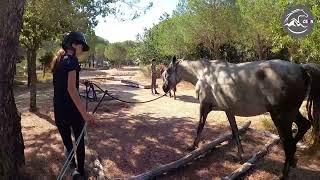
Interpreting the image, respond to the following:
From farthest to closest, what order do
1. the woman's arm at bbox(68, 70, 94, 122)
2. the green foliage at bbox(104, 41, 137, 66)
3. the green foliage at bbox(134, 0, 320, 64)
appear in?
the green foliage at bbox(104, 41, 137, 66) < the green foliage at bbox(134, 0, 320, 64) < the woman's arm at bbox(68, 70, 94, 122)

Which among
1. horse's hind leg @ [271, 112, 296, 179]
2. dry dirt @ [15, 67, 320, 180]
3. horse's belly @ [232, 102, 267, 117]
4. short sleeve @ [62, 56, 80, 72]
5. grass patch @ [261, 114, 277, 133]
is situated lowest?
dry dirt @ [15, 67, 320, 180]

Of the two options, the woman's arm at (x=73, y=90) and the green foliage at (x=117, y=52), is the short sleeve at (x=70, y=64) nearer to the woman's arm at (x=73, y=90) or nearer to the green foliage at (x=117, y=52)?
the woman's arm at (x=73, y=90)

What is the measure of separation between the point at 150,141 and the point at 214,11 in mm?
16961

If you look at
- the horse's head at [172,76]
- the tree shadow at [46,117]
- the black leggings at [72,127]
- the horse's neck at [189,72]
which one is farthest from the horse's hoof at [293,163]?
the tree shadow at [46,117]

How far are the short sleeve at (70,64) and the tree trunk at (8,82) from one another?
122cm

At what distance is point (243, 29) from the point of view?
24281mm

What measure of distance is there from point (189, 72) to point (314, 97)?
2.79 metres

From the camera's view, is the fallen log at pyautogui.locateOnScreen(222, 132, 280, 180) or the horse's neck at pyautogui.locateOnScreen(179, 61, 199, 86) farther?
the horse's neck at pyautogui.locateOnScreen(179, 61, 199, 86)

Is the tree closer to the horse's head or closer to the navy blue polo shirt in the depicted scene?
the horse's head

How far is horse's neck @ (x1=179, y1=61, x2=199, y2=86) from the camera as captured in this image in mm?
8219

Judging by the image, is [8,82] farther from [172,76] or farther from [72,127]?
[172,76]

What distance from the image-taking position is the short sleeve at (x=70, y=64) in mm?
4922

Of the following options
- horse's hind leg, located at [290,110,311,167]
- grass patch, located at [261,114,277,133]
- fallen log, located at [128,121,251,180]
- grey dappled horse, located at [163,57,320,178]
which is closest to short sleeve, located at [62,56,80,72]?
fallen log, located at [128,121,251,180]

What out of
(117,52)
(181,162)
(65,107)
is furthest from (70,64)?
(117,52)
